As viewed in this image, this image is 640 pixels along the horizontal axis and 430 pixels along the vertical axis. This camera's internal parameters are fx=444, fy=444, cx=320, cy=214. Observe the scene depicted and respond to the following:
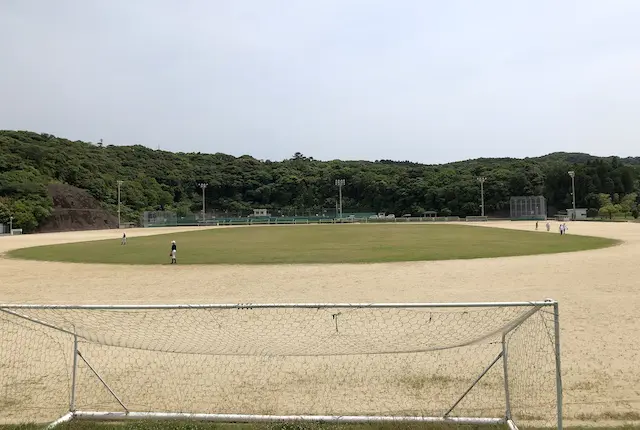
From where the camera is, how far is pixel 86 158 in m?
119

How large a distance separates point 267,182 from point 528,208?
252 feet

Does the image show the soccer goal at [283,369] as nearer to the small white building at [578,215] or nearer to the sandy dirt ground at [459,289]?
the sandy dirt ground at [459,289]

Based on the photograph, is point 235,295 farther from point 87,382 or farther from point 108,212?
point 108,212

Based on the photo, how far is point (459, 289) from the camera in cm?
1351

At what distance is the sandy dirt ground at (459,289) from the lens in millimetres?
6461

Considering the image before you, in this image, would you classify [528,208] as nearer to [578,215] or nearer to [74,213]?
[578,215]

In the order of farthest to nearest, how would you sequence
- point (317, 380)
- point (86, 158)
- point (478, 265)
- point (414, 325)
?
point (86, 158) < point (478, 265) < point (414, 325) < point (317, 380)

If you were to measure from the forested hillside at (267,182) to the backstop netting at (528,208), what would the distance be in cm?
706

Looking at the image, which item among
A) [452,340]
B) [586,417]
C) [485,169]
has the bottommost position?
[586,417]

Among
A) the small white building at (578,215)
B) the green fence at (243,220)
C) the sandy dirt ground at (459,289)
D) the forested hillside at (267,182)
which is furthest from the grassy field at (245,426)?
the small white building at (578,215)

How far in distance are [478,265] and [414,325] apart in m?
12.1

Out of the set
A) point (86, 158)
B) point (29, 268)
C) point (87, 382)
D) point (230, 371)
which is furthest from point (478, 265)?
point (86, 158)

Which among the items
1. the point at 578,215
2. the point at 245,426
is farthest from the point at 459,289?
the point at 578,215

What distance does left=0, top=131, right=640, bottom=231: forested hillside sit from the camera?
309ft
